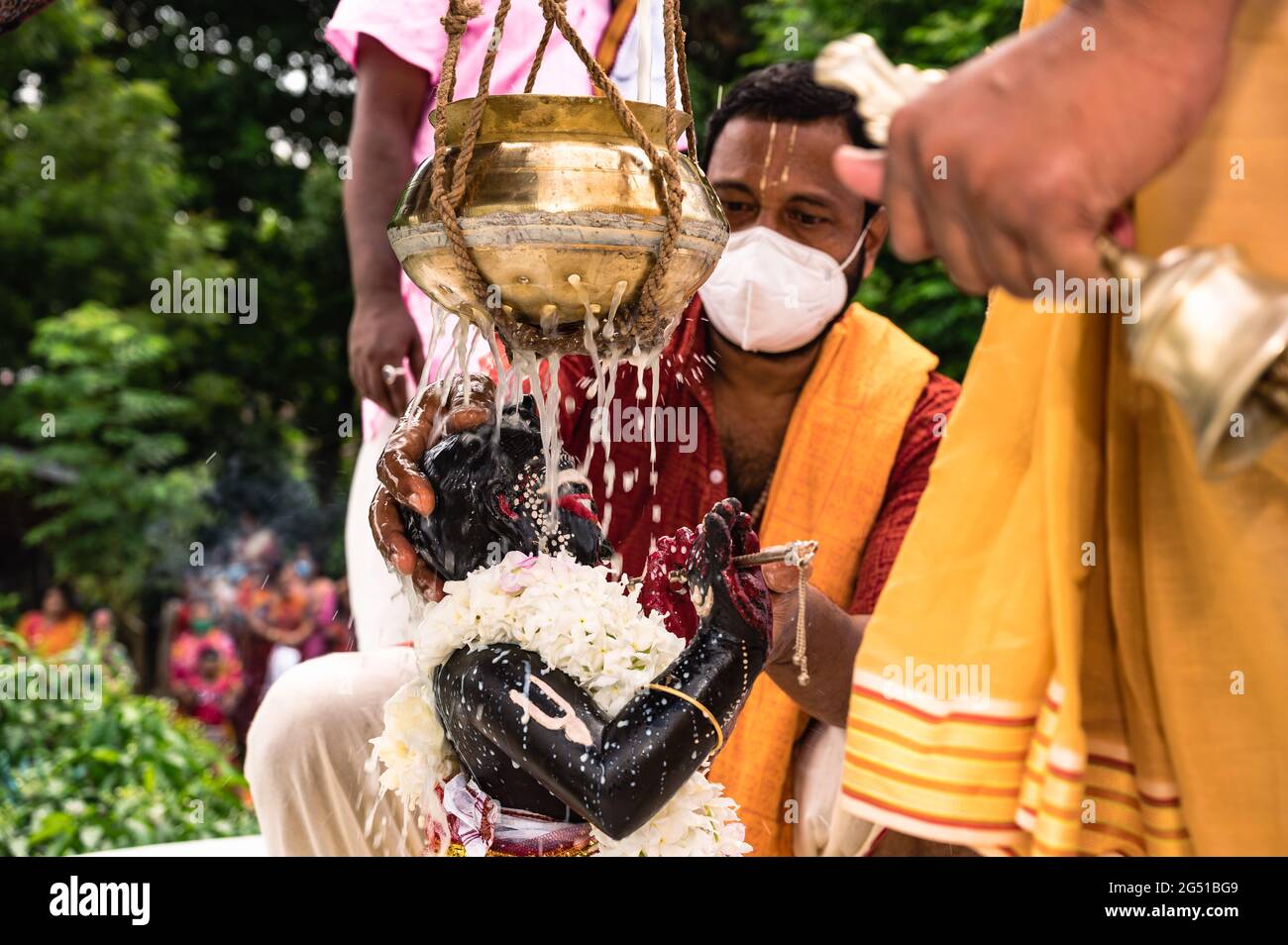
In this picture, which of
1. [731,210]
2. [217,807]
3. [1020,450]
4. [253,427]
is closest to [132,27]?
[253,427]

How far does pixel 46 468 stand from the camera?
10945 millimetres

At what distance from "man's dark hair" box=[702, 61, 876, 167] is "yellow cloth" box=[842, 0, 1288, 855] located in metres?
1.78

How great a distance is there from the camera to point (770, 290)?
3.21 meters

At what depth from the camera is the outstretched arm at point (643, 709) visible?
2180 millimetres

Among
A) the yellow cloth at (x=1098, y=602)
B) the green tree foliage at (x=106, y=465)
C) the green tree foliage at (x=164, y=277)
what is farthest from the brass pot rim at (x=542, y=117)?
the green tree foliage at (x=106, y=465)

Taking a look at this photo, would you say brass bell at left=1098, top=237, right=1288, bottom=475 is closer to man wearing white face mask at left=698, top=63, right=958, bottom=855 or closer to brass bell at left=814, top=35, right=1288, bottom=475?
brass bell at left=814, top=35, right=1288, bottom=475

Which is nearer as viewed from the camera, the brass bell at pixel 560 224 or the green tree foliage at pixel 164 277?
the brass bell at pixel 560 224

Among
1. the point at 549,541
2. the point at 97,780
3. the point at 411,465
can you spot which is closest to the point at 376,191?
the point at 411,465

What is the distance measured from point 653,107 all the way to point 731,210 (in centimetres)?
141

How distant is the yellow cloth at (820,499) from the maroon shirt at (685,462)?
4 centimetres

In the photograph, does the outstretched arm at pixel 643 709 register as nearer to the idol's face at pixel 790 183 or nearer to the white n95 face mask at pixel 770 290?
the white n95 face mask at pixel 770 290

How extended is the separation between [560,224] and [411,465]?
0.75 m

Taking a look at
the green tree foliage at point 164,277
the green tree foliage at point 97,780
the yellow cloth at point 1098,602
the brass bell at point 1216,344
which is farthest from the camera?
the green tree foliage at point 164,277

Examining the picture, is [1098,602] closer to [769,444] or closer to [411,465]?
[411,465]
